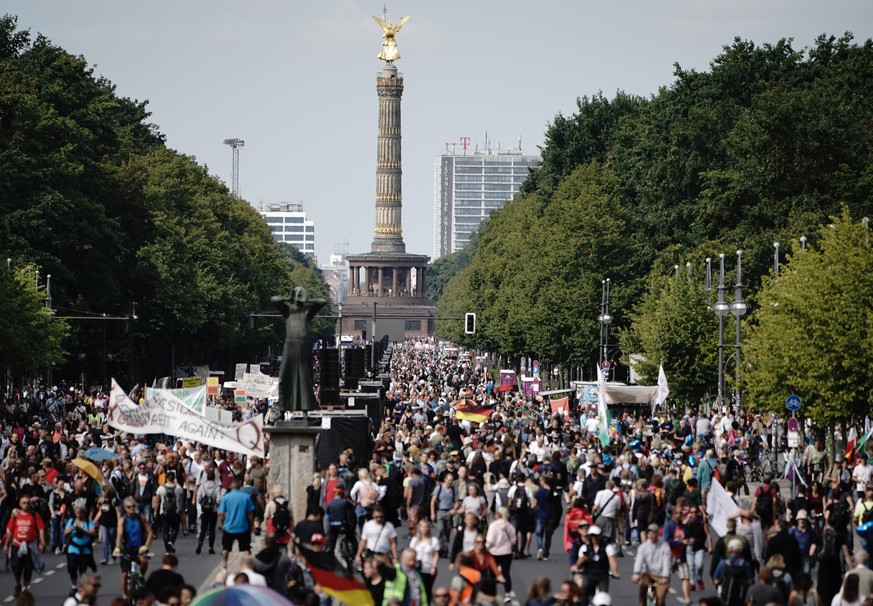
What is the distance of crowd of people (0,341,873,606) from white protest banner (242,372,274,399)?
9657 millimetres

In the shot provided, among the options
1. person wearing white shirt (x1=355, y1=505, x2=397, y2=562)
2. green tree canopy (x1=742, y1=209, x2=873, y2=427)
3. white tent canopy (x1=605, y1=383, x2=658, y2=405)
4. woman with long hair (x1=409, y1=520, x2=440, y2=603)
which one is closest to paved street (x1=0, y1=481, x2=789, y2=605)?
person wearing white shirt (x1=355, y1=505, x2=397, y2=562)

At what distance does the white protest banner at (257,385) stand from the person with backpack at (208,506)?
70.7ft

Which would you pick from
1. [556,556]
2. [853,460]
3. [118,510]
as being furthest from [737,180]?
[118,510]

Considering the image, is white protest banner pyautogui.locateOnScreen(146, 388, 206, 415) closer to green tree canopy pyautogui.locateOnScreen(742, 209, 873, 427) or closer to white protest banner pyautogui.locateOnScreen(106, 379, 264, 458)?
white protest banner pyautogui.locateOnScreen(106, 379, 264, 458)

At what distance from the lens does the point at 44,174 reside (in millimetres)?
65500

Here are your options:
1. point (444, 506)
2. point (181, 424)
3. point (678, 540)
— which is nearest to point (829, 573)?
point (678, 540)

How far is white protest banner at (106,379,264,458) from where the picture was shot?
2647 centimetres

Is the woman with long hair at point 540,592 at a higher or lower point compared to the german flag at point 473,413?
lower

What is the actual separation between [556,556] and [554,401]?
71.3ft

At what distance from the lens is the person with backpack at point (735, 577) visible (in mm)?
19094

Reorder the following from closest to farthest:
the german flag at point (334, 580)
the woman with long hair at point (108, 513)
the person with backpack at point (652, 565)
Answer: the german flag at point (334, 580), the person with backpack at point (652, 565), the woman with long hair at point (108, 513)

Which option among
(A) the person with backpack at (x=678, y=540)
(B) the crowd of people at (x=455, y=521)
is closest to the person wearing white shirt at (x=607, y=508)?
(B) the crowd of people at (x=455, y=521)

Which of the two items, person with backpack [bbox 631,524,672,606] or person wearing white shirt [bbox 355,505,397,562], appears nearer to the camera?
person with backpack [bbox 631,524,672,606]

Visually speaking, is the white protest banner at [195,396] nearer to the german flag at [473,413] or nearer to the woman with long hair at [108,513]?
the woman with long hair at [108,513]
